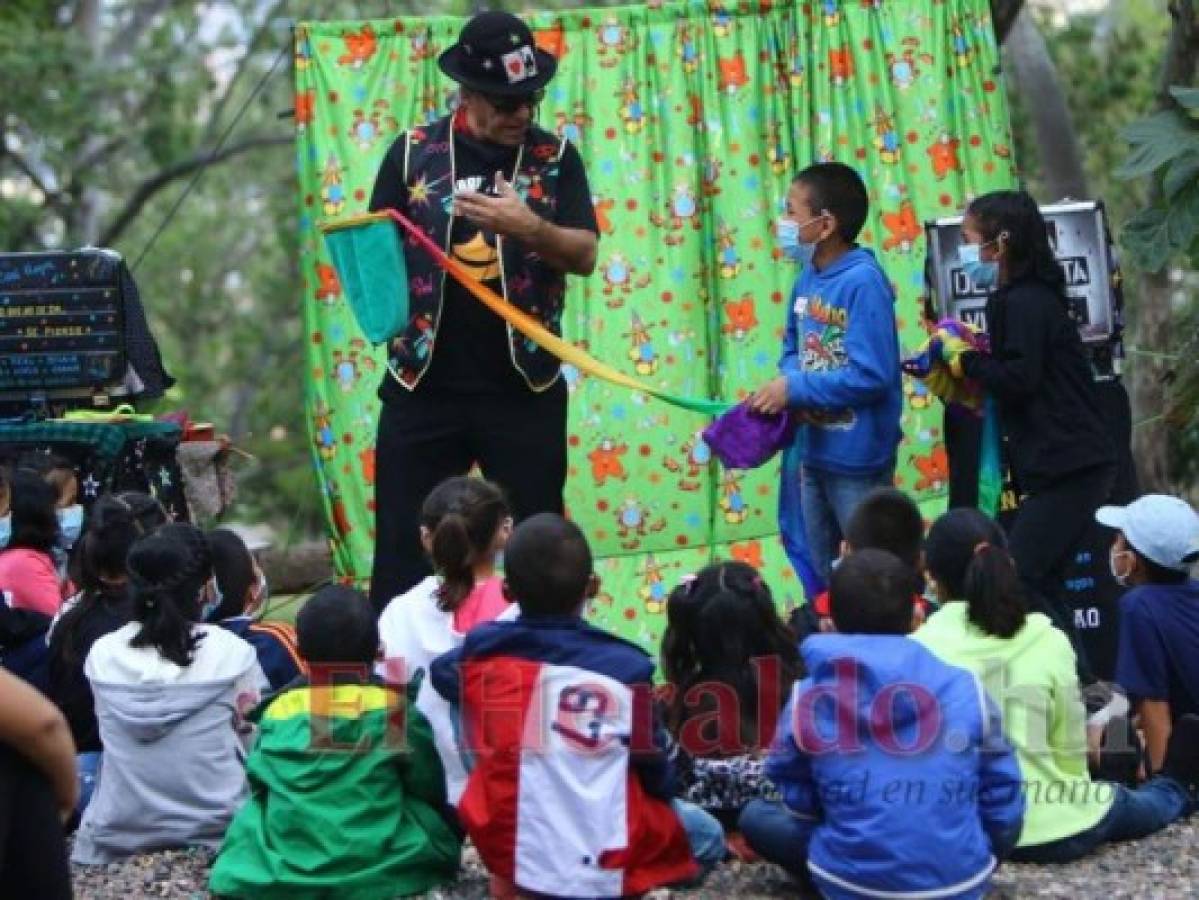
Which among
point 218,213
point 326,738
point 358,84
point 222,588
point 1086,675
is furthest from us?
point 218,213

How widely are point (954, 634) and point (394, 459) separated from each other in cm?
179

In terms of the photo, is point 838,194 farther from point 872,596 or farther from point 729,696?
point 872,596

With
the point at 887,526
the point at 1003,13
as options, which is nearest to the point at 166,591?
the point at 887,526

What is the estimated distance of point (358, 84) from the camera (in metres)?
8.30

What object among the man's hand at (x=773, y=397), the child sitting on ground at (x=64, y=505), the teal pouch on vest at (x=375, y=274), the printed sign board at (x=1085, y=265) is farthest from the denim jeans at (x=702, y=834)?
the printed sign board at (x=1085, y=265)

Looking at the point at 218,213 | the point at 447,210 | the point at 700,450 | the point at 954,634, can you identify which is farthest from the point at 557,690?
the point at 218,213

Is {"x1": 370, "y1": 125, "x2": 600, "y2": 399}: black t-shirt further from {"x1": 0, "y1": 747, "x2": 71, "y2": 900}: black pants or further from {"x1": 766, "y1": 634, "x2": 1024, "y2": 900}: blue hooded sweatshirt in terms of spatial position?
Result: {"x1": 0, "y1": 747, "x2": 71, "y2": 900}: black pants

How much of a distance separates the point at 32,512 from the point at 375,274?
4.00 ft

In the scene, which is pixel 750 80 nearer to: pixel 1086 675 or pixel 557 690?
pixel 1086 675

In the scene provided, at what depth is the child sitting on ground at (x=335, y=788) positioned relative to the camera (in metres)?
4.95

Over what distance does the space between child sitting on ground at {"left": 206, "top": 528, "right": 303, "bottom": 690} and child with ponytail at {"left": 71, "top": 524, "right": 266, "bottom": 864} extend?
0.68 ft

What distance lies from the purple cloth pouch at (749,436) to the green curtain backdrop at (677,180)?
1719mm

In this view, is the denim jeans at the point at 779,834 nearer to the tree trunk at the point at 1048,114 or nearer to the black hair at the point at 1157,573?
the black hair at the point at 1157,573

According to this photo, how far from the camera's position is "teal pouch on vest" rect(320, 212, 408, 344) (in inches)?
245
